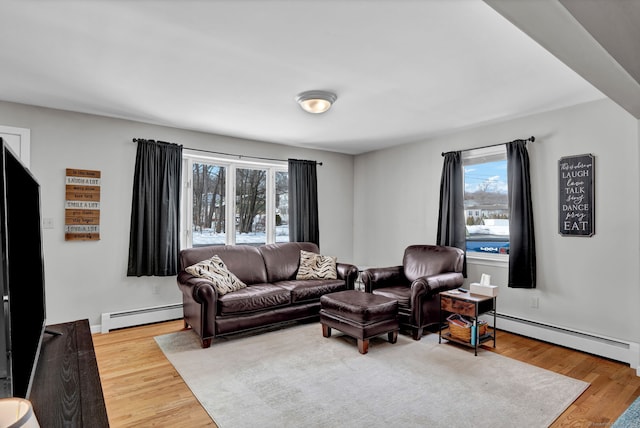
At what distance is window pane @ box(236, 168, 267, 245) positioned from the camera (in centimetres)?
514

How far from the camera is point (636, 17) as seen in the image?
177cm

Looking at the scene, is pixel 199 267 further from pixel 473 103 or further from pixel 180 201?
pixel 473 103

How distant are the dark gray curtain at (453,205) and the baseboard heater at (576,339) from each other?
0.77 metres

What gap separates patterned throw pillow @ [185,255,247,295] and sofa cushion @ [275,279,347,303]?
0.57 meters

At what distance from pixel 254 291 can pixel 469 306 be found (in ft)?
7.33

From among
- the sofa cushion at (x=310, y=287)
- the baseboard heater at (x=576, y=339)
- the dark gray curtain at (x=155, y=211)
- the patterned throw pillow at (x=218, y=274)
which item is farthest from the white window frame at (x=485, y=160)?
the dark gray curtain at (x=155, y=211)

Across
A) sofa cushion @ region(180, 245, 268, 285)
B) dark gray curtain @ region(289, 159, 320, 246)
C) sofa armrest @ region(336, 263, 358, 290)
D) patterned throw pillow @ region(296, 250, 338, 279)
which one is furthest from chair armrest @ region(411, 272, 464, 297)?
dark gray curtain @ region(289, 159, 320, 246)

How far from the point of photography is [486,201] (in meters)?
4.45

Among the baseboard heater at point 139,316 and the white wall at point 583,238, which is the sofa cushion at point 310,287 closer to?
the baseboard heater at point 139,316

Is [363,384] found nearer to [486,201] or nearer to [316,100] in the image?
[316,100]

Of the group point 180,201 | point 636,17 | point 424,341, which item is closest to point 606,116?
point 636,17

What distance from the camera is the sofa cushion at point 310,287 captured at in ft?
13.4

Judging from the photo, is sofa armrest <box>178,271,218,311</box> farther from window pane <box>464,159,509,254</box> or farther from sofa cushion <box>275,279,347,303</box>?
window pane <box>464,159,509,254</box>

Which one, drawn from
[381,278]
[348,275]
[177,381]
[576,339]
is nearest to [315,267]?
[348,275]
